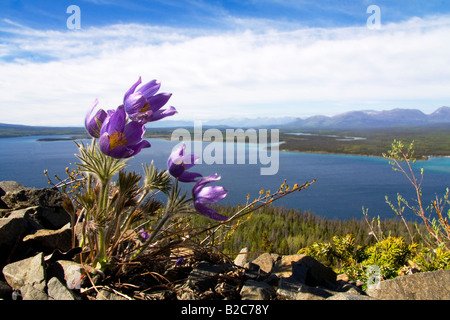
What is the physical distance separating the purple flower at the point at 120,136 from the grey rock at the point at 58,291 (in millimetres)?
780

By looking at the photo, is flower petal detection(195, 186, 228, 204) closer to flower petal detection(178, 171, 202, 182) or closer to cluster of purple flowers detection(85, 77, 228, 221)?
cluster of purple flowers detection(85, 77, 228, 221)

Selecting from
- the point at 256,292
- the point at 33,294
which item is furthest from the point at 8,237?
the point at 256,292

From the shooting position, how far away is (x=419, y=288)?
6.20 ft

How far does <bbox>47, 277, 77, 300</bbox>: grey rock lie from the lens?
1.78m

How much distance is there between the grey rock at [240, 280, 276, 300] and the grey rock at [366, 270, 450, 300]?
2.04ft

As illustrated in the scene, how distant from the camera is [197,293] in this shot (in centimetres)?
186

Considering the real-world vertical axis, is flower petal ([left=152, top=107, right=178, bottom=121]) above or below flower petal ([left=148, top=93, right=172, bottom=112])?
below

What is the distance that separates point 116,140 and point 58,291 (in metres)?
0.88

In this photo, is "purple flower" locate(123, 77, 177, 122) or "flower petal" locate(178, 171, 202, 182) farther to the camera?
"flower petal" locate(178, 171, 202, 182)

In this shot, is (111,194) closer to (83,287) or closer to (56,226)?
(83,287)

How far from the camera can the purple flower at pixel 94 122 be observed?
1.89m

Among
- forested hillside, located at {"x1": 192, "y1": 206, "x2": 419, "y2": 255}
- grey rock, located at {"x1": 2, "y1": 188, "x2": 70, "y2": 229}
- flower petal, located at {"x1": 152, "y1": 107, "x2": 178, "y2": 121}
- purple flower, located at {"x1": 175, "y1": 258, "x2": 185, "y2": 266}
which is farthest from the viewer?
forested hillside, located at {"x1": 192, "y1": 206, "x2": 419, "y2": 255}

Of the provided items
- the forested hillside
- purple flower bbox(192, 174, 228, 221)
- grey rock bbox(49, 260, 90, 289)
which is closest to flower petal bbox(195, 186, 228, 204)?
purple flower bbox(192, 174, 228, 221)
